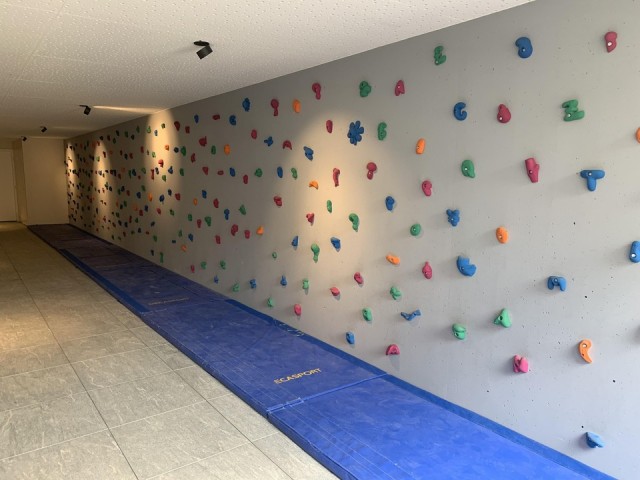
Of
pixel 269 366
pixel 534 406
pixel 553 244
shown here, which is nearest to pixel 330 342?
pixel 269 366

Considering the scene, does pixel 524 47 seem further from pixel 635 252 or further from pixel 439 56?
pixel 635 252

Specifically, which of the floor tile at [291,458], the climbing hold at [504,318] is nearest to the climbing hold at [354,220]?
the climbing hold at [504,318]

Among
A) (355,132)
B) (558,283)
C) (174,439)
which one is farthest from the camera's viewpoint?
(355,132)

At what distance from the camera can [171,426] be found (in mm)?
2953

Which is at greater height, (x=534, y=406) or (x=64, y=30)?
(x=64, y=30)

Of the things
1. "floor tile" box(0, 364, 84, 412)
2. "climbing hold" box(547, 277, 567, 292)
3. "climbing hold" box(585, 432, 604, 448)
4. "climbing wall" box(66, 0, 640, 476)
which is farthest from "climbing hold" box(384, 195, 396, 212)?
"floor tile" box(0, 364, 84, 412)

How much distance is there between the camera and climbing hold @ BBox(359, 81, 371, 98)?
3.45m

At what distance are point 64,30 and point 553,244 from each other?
3.19 metres

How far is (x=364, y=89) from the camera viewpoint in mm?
3479

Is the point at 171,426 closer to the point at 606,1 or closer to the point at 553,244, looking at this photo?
the point at 553,244

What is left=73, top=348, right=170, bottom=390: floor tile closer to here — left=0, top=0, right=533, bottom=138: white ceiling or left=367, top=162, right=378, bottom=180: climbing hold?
left=367, top=162, right=378, bottom=180: climbing hold

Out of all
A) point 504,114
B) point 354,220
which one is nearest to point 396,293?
point 354,220

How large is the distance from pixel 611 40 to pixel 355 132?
1.78 m

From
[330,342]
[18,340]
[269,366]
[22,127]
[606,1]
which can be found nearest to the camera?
[606,1]
